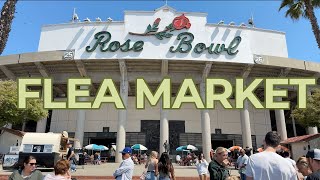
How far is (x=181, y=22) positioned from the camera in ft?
111

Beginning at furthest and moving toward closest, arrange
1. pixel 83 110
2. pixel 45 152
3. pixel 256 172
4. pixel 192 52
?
pixel 83 110, pixel 192 52, pixel 45 152, pixel 256 172

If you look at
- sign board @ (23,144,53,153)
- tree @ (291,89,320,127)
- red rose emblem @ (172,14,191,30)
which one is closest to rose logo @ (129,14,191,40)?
red rose emblem @ (172,14,191,30)

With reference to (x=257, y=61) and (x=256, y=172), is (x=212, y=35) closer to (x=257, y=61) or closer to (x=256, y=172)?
(x=257, y=61)

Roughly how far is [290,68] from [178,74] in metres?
12.7

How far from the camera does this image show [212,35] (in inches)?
1337

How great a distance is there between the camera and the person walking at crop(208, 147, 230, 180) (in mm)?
4895

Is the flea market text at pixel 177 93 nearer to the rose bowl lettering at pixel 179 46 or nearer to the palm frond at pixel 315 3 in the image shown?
the rose bowl lettering at pixel 179 46

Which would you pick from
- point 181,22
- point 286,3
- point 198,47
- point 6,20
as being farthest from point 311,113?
point 6,20

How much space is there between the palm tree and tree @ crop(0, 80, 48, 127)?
1679cm

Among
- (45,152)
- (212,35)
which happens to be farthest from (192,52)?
(45,152)

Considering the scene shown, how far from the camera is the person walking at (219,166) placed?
16.1 ft

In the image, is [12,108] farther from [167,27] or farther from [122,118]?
[167,27]

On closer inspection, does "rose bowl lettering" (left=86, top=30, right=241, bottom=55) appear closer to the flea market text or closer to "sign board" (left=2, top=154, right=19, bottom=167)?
the flea market text

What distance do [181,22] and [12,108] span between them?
64.0 feet
